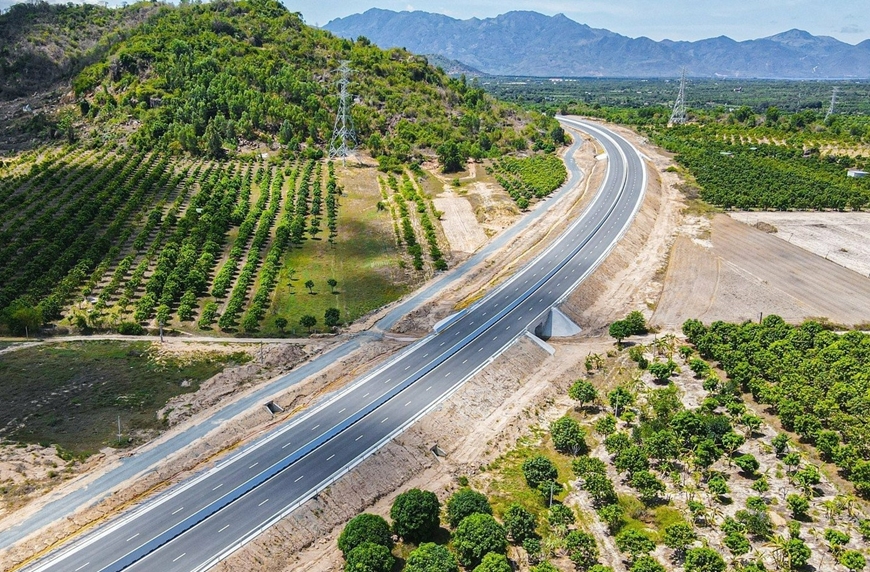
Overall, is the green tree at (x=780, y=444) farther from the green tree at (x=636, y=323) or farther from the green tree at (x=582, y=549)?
the green tree at (x=636, y=323)

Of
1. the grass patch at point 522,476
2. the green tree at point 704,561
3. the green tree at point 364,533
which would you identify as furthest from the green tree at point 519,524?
the green tree at point 704,561

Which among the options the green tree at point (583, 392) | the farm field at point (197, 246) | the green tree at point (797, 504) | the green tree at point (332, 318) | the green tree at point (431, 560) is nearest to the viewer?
the green tree at point (431, 560)

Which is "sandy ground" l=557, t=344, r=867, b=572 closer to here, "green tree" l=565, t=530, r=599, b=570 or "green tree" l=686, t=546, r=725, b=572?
"green tree" l=565, t=530, r=599, b=570

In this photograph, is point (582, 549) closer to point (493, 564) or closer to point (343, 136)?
point (493, 564)

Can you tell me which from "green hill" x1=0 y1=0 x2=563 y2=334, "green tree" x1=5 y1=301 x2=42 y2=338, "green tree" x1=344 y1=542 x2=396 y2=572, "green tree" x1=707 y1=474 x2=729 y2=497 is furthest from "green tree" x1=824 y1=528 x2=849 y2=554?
"green tree" x1=5 y1=301 x2=42 y2=338

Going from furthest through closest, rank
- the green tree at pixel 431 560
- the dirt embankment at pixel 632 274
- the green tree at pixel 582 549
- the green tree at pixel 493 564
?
the dirt embankment at pixel 632 274 → the green tree at pixel 582 549 → the green tree at pixel 431 560 → the green tree at pixel 493 564

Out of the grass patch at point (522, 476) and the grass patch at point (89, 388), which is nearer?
the grass patch at point (522, 476)

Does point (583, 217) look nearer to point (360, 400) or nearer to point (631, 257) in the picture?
point (631, 257)

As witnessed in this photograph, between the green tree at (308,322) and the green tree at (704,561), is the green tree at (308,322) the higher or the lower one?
the higher one
